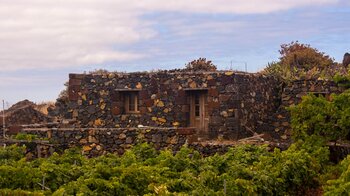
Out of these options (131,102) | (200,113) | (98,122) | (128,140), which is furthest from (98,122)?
(128,140)

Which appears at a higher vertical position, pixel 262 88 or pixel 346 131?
pixel 262 88

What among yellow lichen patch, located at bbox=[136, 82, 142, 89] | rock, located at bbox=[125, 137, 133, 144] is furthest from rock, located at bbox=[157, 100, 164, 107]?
rock, located at bbox=[125, 137, 133, 144]

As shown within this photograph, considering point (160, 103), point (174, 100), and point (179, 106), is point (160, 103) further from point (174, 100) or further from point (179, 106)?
point (179, 106)

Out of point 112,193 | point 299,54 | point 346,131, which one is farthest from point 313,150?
point 299,54

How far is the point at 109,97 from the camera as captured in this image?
2388 centimetres

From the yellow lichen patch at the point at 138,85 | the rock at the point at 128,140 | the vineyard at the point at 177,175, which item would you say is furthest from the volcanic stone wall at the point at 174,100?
the vineyard at the point at 177,175

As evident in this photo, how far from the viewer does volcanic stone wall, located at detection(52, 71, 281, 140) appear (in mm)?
21859

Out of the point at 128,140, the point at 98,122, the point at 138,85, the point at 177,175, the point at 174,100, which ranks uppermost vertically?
the point at 138,85

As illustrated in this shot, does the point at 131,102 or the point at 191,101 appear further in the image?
the point at 131,102

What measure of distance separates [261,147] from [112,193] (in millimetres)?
6836

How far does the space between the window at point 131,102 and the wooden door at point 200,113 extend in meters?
2.24

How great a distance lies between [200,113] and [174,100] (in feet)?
3.51

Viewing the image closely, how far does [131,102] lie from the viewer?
23891 mm

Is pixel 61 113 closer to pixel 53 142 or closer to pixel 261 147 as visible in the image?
pixel 53 142
